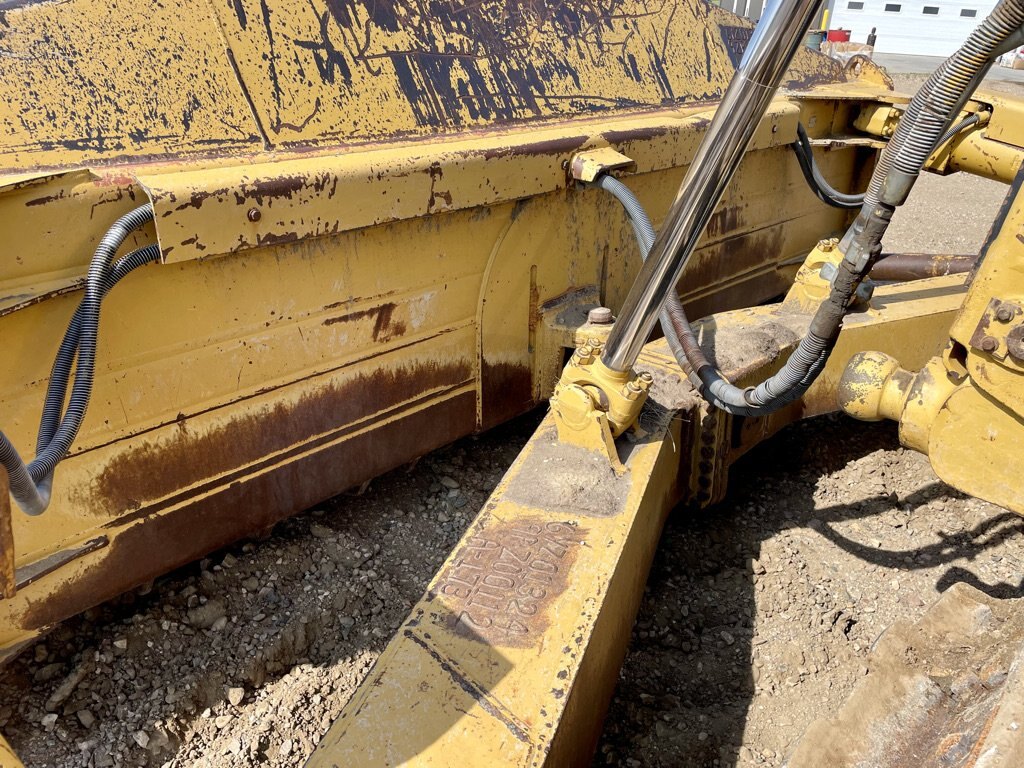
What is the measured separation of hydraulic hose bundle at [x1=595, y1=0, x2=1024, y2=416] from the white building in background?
2603 cm

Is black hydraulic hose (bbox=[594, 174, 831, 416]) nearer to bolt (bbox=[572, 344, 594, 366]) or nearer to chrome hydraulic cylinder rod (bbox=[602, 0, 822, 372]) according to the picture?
chrome hydraulic cylinder rod (bbox=[602, 0, 822, 372])

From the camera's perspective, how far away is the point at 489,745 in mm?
1386

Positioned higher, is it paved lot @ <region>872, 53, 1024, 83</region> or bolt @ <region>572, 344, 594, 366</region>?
bolt @ <region>572, 344, 594, 366</region>

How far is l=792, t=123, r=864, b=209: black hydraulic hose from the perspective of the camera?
3787 mm

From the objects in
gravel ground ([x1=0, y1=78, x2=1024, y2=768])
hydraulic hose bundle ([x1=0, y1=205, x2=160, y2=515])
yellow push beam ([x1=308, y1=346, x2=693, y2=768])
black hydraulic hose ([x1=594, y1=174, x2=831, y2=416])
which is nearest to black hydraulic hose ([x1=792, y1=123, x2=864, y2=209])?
gravel ground ([x1=0, y1=78, x2=1024, y2=768])

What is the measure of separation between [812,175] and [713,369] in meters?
2.08

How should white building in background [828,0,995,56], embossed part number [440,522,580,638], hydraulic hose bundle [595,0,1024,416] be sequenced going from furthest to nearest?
white building in background [828,0,995,56] → embossed part number [440,522,580,638] → hydraulic hose bundle [595,0,1024,416]

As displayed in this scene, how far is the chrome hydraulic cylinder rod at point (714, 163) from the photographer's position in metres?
1.49

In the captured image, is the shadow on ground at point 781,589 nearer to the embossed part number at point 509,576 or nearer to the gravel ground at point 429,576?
the gravel ground at point 429,576

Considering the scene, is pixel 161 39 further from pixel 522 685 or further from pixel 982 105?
pixel 982 105

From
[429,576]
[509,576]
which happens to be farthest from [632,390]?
[429,576]

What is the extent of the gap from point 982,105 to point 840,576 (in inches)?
84.2

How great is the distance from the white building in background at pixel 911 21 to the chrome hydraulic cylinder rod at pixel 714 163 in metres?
26.1

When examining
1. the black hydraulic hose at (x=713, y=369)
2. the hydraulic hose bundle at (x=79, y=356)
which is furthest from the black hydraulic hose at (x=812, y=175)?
the hydraulic hose bundle at (x=79, y=356)
